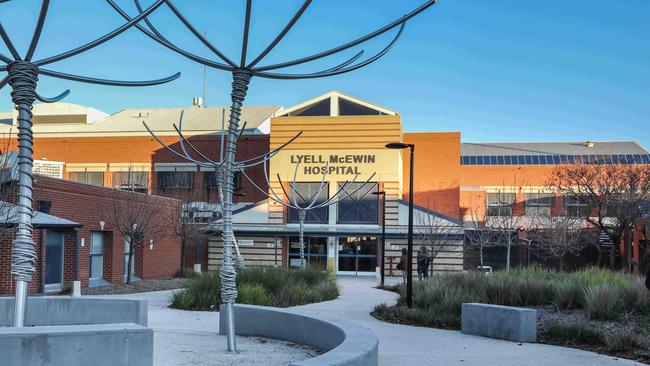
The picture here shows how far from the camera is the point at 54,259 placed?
2488 centimetres

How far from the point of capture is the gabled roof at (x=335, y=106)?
4550 cm

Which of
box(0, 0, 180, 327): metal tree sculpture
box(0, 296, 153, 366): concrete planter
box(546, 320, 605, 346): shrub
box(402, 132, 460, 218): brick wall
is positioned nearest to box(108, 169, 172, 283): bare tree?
box(546, 320, 605, 346): shrub

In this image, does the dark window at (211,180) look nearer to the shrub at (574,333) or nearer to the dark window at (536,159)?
the dark window at (536,159)

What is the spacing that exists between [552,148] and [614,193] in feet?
83.1

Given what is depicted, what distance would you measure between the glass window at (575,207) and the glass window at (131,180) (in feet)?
88.9

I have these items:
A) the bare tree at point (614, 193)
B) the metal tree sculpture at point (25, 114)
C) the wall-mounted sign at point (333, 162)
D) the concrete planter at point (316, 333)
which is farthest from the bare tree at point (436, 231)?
the metal tree sculpture at point (25, 114)

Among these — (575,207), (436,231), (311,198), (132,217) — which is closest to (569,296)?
(132,217)

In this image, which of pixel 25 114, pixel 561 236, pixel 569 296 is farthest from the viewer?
pixel 561 236

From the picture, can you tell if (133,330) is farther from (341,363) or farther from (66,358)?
(341,363)

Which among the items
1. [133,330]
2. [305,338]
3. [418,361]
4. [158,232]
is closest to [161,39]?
[133,330]

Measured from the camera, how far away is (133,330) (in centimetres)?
729

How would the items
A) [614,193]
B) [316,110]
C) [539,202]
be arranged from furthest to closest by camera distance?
[539,202] < [316,110] < [614,193]

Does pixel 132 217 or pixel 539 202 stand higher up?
pixel 539 202

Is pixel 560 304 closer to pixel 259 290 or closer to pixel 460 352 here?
pixel 460 352
